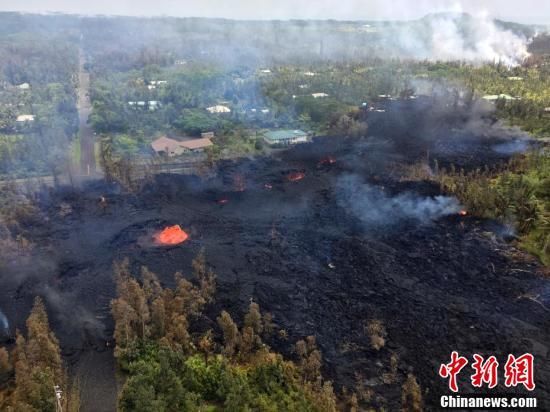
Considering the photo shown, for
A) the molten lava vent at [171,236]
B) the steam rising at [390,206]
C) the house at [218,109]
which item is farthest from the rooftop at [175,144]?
the steam rising at [390,206]

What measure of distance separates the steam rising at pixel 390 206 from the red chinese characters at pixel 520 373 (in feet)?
66.0

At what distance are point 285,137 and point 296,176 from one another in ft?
49.7

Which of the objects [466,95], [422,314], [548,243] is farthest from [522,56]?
[422,314]

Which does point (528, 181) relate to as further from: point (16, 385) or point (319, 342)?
point (16, 385)

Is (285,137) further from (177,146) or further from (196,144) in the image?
(177,146)

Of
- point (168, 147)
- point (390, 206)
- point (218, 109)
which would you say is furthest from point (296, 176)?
point (218, 109)

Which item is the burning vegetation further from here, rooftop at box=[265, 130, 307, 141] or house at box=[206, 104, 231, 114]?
house at box=[206, 104, 231, 114]

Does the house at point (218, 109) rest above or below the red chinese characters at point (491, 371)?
above

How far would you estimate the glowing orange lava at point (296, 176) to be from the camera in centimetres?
5816

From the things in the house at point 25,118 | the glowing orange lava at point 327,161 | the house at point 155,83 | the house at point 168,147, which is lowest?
the glowing orange lava at point 327,161

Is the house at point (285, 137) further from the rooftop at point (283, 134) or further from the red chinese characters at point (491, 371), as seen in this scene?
the red chinese characters at point (491, 371)

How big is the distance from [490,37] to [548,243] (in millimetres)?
139078

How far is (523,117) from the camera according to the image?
79438mm

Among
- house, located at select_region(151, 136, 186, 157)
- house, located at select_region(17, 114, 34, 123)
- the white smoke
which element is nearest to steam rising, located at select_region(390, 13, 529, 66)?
the white smoke
